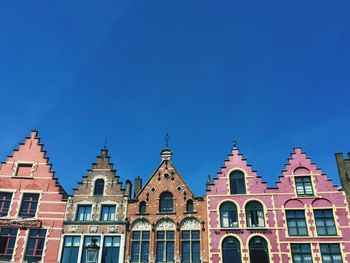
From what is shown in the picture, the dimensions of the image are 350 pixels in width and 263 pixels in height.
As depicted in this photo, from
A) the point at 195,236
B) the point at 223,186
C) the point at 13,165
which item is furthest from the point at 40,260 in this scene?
the point at 223,186

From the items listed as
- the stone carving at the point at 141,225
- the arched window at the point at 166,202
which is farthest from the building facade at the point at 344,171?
the stone carving at the point at 141,225

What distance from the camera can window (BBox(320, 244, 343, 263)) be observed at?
22156 mm

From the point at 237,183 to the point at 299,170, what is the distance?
4.61 m

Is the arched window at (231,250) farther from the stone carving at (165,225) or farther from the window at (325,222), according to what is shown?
the window at (325,222)

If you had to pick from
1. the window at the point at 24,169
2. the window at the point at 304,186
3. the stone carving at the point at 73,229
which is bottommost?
the stone carving at the point at 73,229

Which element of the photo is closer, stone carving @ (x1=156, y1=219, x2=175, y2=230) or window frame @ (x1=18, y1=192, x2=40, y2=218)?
stone carving @ (x1=156, y1=219, x2=175, y2=230)

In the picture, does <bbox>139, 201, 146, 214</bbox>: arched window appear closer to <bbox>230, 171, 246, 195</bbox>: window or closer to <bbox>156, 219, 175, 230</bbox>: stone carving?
<bbox>156, 219, 175, 230</bbox>: stone carving

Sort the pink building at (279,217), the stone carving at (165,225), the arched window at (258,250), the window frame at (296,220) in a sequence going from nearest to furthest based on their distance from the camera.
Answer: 1. the pink building at (279,217)
2. the arched window at (258,250)
3. the window frame at (296,220)
4. the stone carving at (165,225)

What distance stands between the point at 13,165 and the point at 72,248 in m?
8.28

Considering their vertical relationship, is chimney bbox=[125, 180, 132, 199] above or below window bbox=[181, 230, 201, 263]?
above

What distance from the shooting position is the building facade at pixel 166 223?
2383 centimetres

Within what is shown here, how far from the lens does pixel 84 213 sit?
84.4 ft

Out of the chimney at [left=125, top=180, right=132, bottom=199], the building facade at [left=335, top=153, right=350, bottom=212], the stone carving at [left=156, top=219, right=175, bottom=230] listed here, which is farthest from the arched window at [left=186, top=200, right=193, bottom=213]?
the building facade at [left=335, top=153, right=350, bottom=212]

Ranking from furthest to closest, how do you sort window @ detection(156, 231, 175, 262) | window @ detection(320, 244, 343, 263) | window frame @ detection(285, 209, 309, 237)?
1. window @ detection(156, 231, 175, 262)
2. window frame @ detection(285, 209, 309, 237)
3. window @ detection(320, 244, 343, 263)
